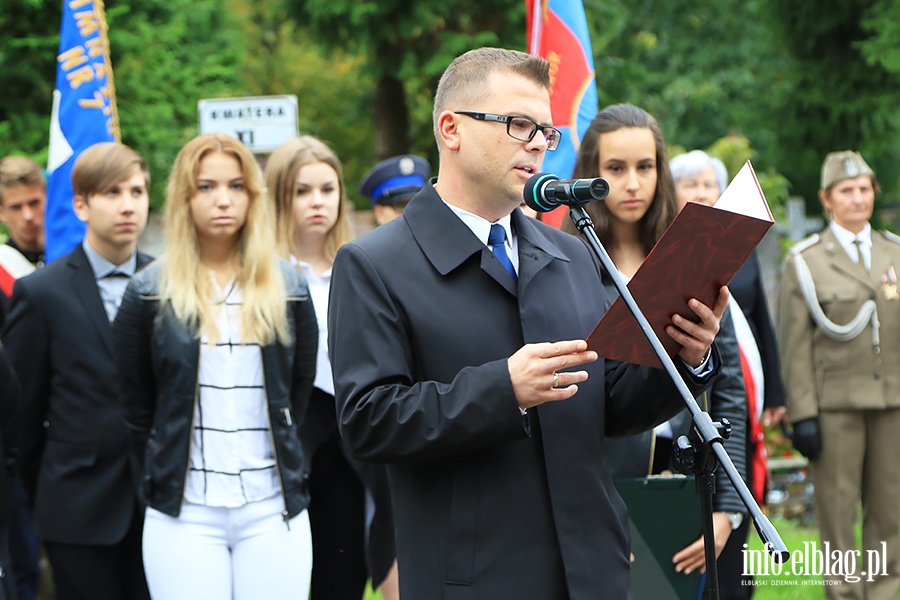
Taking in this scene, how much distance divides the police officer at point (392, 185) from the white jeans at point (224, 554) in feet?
7.48

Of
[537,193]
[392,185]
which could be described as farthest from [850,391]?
[537,193]

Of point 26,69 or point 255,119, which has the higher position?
point 26,69

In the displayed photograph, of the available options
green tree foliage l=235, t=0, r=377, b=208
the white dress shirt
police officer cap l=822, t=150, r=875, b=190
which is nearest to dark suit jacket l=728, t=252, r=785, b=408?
the white dress shirt

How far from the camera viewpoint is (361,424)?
2.83 meters

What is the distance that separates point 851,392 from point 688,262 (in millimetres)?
4509

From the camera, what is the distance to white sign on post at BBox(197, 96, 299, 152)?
367 inches

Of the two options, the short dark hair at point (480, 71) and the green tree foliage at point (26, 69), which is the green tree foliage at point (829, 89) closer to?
the green tree foliage at point (26, 69)

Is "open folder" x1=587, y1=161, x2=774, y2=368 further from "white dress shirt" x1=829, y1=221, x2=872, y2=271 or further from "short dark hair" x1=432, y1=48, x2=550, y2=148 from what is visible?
"white dress shirt" x1=829, y1=221, x2=872, y2=271

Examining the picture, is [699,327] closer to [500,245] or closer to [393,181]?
[500,245]

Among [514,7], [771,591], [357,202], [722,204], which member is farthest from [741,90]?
[722,204]

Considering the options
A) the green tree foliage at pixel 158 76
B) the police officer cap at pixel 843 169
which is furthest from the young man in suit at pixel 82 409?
the green tree foliage at pixel 158 76

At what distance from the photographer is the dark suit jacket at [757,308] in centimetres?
571

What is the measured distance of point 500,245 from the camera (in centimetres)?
307

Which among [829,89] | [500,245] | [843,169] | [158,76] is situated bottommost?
[500,245]
